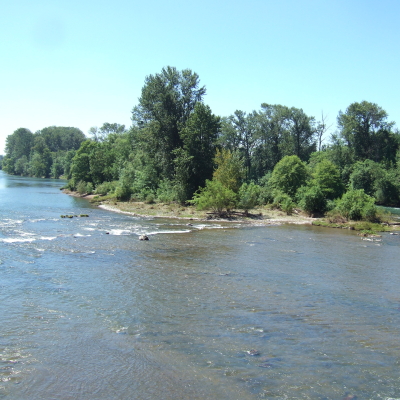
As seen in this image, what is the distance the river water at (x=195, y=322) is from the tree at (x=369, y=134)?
57.2m

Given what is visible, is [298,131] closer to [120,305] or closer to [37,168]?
[120,305]

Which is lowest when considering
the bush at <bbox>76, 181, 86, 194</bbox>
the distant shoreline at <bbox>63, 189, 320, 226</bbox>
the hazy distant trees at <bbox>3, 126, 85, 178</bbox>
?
the distant shoreline at <bbox>63, 189, 320, 226</bbox>

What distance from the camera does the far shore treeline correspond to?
48344 millimetres

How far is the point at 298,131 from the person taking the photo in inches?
3290

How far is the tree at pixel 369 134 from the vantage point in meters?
77.8

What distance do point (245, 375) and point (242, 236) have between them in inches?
913

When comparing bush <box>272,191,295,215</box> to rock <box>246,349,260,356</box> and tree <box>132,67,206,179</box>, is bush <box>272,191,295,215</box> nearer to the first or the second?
tree <box>132,67,206,179</box>

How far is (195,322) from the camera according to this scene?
13680 mm

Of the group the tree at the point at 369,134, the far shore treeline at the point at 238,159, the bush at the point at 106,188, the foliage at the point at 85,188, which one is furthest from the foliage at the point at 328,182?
the foliage at the point at 85,188

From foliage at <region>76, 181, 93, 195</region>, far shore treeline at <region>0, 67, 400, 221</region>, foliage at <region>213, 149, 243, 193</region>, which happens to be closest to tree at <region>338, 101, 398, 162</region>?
far shore treeline at <region>0, 67, 400, 221</region>

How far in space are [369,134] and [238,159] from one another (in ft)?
138

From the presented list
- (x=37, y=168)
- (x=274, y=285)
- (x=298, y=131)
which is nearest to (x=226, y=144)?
(x=298, y=131)

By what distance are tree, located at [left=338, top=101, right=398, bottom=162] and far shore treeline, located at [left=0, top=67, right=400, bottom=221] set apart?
204 mm

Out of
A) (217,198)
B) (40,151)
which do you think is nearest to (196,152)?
(217,198)
